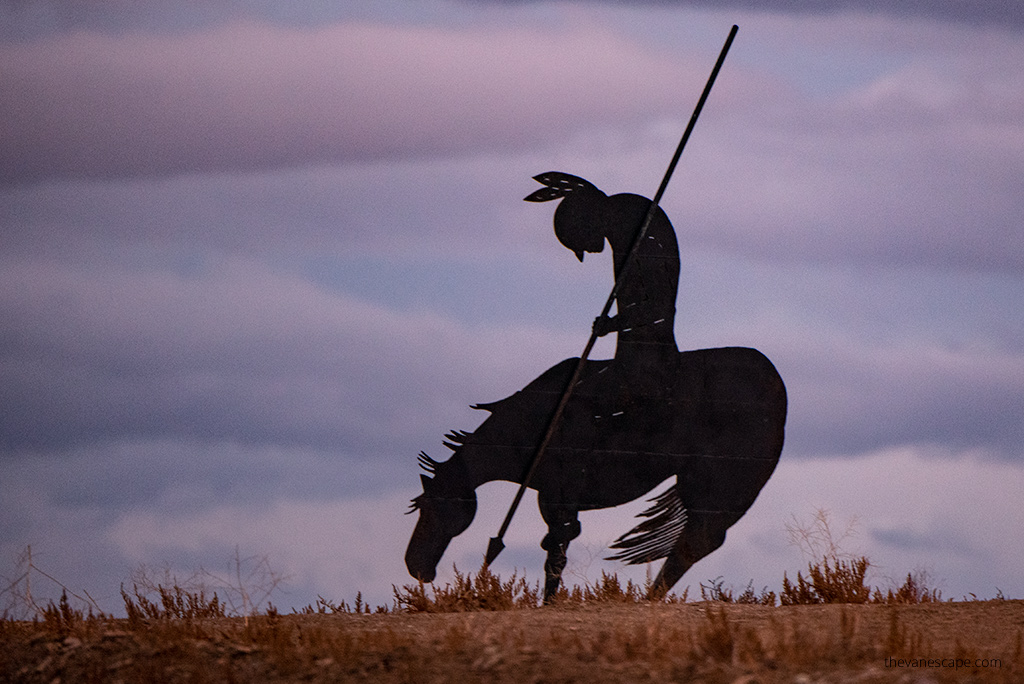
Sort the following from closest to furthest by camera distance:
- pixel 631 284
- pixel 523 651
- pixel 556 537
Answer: pixel 523 651
pixel 556 537
pixel 631 284

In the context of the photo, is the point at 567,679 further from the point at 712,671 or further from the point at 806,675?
the point at 806,675

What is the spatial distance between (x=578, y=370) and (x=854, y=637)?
10.3ft

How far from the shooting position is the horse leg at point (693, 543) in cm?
889

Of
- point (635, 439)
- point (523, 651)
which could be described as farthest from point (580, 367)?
point (523, 651)

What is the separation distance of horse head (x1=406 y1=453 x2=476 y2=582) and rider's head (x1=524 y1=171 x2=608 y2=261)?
1846mm

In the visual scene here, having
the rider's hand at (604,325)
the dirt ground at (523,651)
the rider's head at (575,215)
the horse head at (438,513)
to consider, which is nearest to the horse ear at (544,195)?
the rider's head at (575,215)

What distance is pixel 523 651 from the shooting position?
570 centimetres

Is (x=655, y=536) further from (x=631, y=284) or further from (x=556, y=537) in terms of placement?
(x=631, y=284)

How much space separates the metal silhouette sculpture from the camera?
29.2ft

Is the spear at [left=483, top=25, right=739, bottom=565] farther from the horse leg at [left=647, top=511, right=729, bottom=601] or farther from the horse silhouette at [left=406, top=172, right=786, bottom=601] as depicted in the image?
the horse leg at [left=647, top=511, right=729, bottom=601]

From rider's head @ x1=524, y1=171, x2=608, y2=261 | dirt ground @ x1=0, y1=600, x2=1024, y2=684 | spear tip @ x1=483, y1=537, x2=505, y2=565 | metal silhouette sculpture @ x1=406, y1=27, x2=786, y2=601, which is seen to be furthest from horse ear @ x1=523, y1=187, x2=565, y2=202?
dirt ground @ x1=0, y1=600, x2=1024, y2=684

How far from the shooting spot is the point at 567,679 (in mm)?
5332

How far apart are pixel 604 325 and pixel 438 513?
1.84 metres

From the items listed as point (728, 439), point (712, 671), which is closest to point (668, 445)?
point (728, 439)
